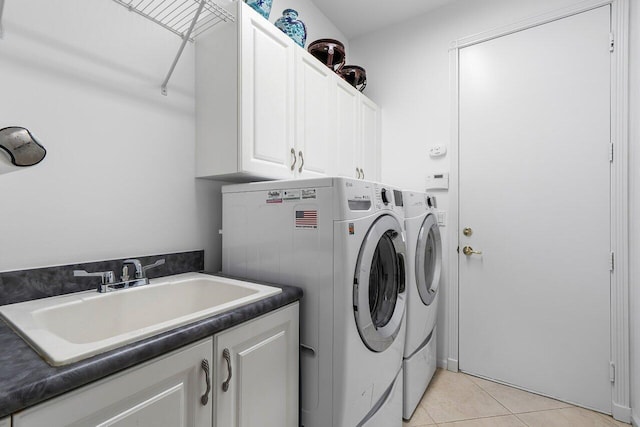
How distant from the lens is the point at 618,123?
1.76 m

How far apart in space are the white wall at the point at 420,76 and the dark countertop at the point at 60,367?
206 centimetres

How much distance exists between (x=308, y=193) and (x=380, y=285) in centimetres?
66

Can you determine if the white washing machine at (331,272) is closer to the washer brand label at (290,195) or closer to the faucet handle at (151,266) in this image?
the washer brand label at (290,195)

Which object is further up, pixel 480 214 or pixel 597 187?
pixel 597 187

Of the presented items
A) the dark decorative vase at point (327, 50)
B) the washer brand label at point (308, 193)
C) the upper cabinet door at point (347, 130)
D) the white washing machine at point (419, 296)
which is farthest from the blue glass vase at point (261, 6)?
the white washing machine at point (419, 296)

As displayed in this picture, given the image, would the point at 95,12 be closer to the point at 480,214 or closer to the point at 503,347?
the point at 480,214

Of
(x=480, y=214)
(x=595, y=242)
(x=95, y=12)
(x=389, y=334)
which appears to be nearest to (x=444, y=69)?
(x=480, y=214)

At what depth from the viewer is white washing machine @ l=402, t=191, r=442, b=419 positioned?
1696mm

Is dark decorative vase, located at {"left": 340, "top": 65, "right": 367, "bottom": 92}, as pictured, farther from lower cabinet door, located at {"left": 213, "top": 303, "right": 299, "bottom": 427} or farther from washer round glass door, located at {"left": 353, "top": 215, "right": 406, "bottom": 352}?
lower cabinet door, located at {"left": 213, "top": 303, "right": 299, "bottom": 427}

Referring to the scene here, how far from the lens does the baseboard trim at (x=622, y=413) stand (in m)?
1.72

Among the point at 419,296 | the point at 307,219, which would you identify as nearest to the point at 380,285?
the point at 419,296

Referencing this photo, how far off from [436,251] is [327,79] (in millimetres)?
1417

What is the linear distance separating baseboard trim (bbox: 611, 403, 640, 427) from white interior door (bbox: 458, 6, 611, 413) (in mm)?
40

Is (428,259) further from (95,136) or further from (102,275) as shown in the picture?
(95,136)
